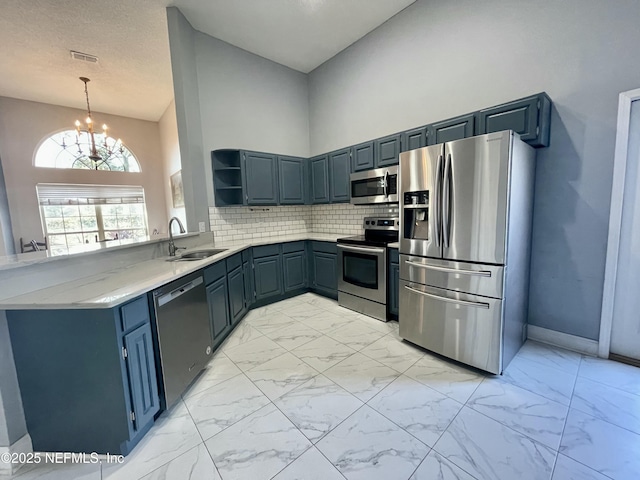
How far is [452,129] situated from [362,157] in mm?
1186

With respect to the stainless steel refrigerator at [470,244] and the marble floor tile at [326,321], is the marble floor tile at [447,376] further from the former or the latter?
the marble floor tile at [326,321]

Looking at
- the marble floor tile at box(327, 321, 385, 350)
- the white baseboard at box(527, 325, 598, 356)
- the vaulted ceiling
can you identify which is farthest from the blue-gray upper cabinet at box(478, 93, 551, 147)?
the marble floor tile at box(327, 321, 385, 350)

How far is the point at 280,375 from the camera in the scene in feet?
6.77

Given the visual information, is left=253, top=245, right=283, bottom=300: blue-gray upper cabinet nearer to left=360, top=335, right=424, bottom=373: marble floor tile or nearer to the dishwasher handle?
the dishwasher handle

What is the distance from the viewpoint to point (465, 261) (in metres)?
2.01

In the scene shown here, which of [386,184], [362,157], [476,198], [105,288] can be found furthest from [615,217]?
[105,288]

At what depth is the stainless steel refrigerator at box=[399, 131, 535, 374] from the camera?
1.85m

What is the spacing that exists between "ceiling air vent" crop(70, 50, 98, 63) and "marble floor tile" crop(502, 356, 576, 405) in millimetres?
6252

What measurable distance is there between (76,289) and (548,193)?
3633 mm

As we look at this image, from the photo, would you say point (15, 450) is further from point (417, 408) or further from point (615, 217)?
point (615, 217)

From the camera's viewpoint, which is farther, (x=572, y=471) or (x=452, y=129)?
(x=452, y=129)

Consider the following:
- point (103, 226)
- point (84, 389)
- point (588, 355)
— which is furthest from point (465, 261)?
point (103, 226)

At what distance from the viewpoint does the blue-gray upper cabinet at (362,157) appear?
3.31 metres

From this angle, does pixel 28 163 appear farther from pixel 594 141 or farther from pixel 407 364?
pixel 594 141
